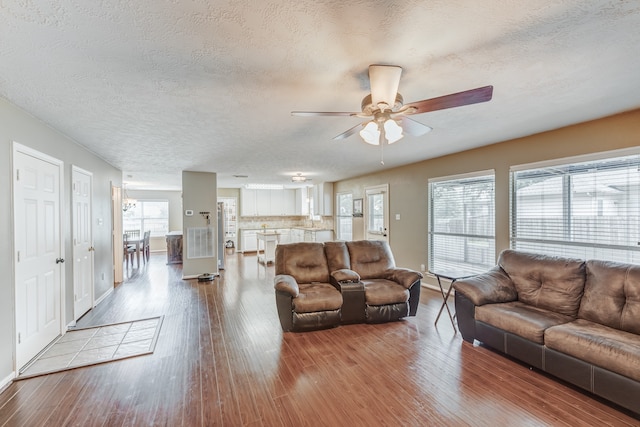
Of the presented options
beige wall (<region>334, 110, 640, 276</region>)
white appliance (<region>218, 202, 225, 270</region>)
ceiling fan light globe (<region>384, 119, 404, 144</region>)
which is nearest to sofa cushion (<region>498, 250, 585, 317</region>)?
beige wall (<region>334, 110, 640, 276</region>)

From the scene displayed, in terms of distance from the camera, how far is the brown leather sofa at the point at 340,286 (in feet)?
10.7

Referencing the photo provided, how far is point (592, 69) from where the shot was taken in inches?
76.5

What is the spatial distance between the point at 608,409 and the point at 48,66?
4.57m

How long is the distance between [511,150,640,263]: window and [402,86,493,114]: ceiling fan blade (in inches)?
95.3

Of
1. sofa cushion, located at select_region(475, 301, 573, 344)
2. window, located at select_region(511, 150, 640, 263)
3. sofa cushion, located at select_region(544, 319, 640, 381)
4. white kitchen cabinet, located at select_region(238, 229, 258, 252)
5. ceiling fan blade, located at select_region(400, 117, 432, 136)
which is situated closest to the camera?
sofa cushion, located at select_region(544, 319, 640, 381)

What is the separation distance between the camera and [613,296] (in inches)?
96.6

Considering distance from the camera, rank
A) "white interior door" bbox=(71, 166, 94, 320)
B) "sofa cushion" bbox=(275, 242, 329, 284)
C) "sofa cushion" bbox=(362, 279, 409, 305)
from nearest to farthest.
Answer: "sofa cushion" bbox=(362, 279, 409, 305), "white interior door" bbox=(71, 166, 94, 320), "sofa cushion" bbox=(275, 242, 329, 284)

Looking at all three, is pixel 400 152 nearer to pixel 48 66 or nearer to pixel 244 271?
pixel 48 66

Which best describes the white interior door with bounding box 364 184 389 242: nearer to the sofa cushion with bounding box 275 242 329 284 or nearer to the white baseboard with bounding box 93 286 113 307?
the sofa cushion with bounding box 275 242 329 284

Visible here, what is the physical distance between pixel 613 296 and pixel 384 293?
210 centimetres

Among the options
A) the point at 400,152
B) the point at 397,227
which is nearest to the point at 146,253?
the point at 397,227

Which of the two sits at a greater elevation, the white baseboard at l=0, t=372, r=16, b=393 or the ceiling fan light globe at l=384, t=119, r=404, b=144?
the ceiling fan light globe at l=384, t=119, r=404, b=144

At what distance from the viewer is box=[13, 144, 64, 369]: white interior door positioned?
252 cm

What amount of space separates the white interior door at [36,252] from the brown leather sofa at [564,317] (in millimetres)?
4362
